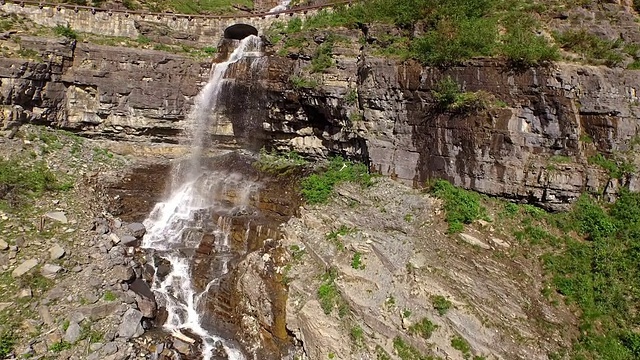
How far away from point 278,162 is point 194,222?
594cm

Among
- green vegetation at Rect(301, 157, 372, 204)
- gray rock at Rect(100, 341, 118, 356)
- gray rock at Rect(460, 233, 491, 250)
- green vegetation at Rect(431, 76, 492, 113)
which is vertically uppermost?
green vegetation at Rect(431, 76, 492, 113)

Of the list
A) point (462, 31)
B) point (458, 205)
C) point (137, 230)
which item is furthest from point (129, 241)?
point (462, 31)

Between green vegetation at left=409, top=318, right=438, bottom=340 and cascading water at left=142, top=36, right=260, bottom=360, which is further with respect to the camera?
cascading water at left=142, top=36, right=260, bottom=360

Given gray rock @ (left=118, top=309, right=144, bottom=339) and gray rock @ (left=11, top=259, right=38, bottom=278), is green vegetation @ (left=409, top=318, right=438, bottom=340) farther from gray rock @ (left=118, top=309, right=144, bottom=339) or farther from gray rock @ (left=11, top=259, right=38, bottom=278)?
gray rock @ (left=11, top=259, right=38, bottom=278)

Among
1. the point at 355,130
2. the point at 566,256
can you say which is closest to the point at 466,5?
the point at 355,130

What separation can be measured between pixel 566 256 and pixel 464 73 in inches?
301

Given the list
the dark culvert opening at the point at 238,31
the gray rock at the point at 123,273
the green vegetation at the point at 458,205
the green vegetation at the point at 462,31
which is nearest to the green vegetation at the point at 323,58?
the green vegetation at the point at 462,31

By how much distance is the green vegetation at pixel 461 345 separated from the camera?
386 inches

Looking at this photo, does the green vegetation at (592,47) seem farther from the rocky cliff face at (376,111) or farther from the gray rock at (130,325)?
the gray rock at (130,325)

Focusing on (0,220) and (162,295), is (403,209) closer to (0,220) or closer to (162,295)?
(162,295)

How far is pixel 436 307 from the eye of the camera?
35.0 ft

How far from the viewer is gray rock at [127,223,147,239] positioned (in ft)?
50.6

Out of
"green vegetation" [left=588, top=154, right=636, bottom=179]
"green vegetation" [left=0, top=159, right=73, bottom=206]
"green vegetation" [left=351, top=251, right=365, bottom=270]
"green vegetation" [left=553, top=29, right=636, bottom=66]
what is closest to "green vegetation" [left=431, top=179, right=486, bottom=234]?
"green vegetation" [left=351, top=251, right=365, bottom=270]

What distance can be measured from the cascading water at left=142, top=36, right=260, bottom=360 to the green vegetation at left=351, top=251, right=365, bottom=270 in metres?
4.56
